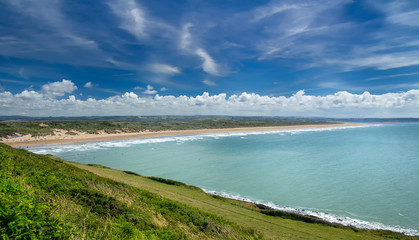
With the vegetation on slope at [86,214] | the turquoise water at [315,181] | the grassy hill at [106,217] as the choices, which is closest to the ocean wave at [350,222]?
the turquoise water at [315,181]

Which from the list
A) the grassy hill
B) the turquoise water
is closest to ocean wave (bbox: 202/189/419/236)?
the turquoise water

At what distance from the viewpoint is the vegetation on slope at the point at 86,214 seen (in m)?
3.49

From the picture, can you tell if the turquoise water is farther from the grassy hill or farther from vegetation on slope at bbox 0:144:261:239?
vegetation on slope at bbox 0:144:261:239

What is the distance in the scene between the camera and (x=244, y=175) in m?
30.3

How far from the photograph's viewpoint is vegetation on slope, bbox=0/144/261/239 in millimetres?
3490

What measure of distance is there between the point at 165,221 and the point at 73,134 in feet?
270

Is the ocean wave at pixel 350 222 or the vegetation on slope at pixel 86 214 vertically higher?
the vegetation on slope at pixel 86 214

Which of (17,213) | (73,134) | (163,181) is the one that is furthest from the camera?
(73,134)

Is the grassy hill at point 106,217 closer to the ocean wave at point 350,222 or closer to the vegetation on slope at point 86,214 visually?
the vegetation on slope at point 86,214

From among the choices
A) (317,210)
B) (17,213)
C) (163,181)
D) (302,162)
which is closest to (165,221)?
(17,213)

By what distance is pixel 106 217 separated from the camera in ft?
23.8

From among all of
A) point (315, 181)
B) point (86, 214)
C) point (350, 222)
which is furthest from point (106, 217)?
point (315, 181)

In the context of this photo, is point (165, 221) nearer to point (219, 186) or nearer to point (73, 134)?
point (219, 186)

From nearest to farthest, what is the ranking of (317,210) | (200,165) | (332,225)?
(332,225), (317,210), (200,165)
